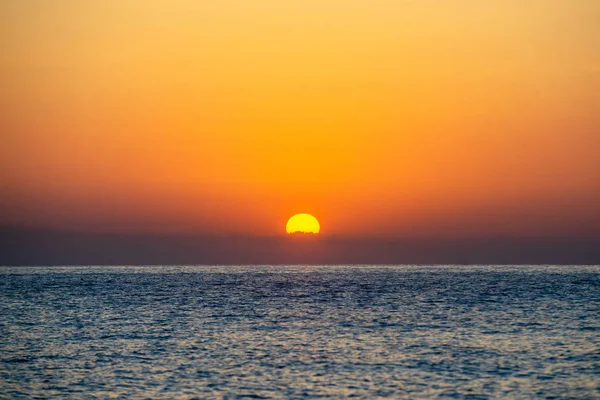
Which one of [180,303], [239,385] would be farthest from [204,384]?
[180,303]

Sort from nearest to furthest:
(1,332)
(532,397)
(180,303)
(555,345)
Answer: (532,397)
(555,345)
(1,332)
(180,303)

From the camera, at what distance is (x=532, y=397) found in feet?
131

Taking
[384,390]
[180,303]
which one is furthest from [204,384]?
[180,303]

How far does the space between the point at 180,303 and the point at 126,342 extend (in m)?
48.9

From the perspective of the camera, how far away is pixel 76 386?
4359 centimetres

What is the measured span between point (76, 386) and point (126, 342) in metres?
19.0

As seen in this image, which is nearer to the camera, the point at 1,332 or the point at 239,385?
the point at 239,385

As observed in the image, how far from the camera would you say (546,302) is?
372 feet

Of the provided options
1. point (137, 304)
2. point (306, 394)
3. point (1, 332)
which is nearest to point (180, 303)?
point (137, 304)

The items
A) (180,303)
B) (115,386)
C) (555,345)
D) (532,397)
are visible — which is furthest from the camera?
(180,303)

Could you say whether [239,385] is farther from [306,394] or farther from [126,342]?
[126,342]

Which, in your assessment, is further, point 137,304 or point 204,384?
point 137,304

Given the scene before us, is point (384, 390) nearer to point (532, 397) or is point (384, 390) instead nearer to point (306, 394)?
point (306, 394)

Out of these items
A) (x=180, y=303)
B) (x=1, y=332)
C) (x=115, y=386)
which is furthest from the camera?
(x=180, y=303)
